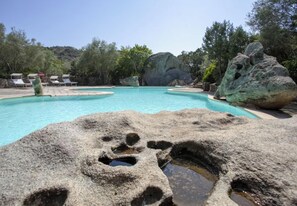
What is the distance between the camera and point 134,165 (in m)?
3.76

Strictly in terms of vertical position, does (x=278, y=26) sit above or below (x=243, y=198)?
above

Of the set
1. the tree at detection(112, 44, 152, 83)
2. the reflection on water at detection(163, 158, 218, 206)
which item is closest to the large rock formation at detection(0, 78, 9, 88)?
the tree at detection(112, 44, 152, 83)

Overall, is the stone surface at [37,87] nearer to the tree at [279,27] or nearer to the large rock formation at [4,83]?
the large rock formation at [4,83]

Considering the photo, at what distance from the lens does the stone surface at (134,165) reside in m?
3.16

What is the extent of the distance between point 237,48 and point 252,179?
17906 millimetres

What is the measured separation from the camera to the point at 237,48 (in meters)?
19.5

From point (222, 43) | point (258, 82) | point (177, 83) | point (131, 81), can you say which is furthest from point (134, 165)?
point (177, 83)

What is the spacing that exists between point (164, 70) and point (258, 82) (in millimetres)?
24215

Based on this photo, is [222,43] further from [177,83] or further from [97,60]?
[97,60]

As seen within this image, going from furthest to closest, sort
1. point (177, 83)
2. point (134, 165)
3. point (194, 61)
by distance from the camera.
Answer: point (194, 61)
point (177, 83)
point (134, 165)

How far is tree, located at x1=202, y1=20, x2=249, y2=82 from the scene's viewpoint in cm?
1953

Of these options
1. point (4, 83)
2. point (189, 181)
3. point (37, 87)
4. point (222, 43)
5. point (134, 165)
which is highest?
point (222, 43)

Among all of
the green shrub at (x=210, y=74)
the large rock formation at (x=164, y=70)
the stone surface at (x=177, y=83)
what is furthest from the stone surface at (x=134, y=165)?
the large rock formation at (x=164, y=70)

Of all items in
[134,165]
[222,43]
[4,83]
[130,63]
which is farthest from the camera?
[130,63]
